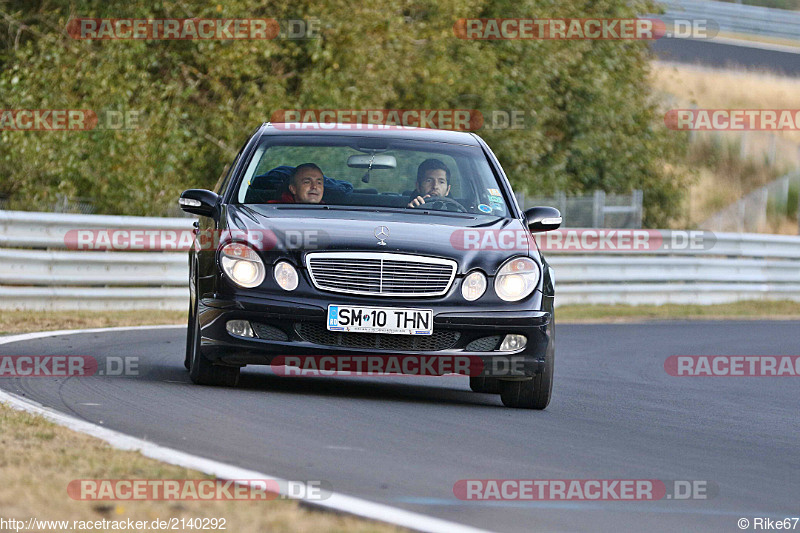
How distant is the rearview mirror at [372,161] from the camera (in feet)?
30.1

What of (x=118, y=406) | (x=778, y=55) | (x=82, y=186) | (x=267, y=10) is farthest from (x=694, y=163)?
(x=118, y=406)

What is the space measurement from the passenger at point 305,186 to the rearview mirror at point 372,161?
11.0 inches

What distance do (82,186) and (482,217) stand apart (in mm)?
10969

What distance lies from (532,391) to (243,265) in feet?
5.89

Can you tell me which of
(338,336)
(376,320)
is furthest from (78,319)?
(376,320)

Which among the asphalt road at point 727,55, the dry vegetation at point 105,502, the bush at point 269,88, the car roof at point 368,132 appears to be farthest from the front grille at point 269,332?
the asphalt road at point 727,55

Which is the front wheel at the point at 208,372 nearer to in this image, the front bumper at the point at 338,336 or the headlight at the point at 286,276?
the front bumper at the point at 338,336

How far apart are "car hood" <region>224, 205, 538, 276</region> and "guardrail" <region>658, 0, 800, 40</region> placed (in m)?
37.1

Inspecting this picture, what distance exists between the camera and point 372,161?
9195mm

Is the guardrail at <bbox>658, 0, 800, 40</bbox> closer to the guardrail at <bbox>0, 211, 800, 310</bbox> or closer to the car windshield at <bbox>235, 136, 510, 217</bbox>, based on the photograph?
the guardrail at <bbox>0, 211, 800, 310</bbox>

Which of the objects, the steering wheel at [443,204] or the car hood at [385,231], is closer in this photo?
the car hood at [385,231]

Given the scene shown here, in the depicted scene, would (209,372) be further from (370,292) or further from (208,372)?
(370,292)

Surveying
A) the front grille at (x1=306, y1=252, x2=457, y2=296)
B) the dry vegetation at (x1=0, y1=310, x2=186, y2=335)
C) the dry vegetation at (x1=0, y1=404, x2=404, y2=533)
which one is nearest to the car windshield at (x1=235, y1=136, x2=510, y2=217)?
the front grille at (x1=306, y1=252, x2=457, y2=296)

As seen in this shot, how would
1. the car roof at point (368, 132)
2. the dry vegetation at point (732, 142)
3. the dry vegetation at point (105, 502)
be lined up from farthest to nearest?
the dry vegetation at point (732, 142) < the car roof at point (368, 132) < the dry vegetation at point (105, 502)
